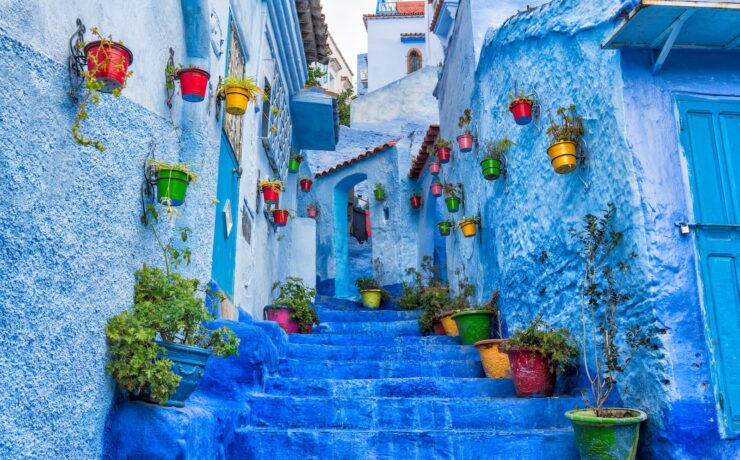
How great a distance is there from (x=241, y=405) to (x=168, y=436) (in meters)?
1.48

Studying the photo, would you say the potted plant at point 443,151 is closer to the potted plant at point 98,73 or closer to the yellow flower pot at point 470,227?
the yellow flower pot at point 470,227

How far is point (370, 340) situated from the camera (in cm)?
743

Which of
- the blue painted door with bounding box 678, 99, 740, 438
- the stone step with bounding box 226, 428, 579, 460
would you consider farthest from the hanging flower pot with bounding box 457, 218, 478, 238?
the stone step with bounding box 226, 428, 579, 460

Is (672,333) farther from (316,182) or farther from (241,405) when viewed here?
(316,182)

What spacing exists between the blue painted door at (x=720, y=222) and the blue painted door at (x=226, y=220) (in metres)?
4.11

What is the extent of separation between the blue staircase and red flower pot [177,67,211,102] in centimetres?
241

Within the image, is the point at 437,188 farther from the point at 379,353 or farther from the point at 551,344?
the point at 551,344

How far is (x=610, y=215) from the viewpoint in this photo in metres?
5.05

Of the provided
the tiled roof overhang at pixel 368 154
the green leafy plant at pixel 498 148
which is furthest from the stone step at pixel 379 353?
the tiled roof overhang at pixel 368 154

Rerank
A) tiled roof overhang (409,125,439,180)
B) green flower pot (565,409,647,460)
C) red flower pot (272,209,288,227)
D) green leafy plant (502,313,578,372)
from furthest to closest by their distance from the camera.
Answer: tiled roof overhang (409,125,439,180) < red flower pot (272,209,288,227) < green leafy plant (502,313,578,372) < green flower pot (565,409,647,460)

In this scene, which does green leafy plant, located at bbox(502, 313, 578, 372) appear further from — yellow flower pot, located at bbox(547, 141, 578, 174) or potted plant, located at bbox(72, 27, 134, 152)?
potted plant, located at bbox(72, 27, 134, 152)

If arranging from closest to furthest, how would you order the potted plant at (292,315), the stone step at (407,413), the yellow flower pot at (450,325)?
the stone step at (407,413) → the yellow flower pot at (450,325) → the potted plant at (292,315)

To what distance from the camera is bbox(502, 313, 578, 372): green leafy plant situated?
17.6 feet

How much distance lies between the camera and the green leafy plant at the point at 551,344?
17.6 ft
